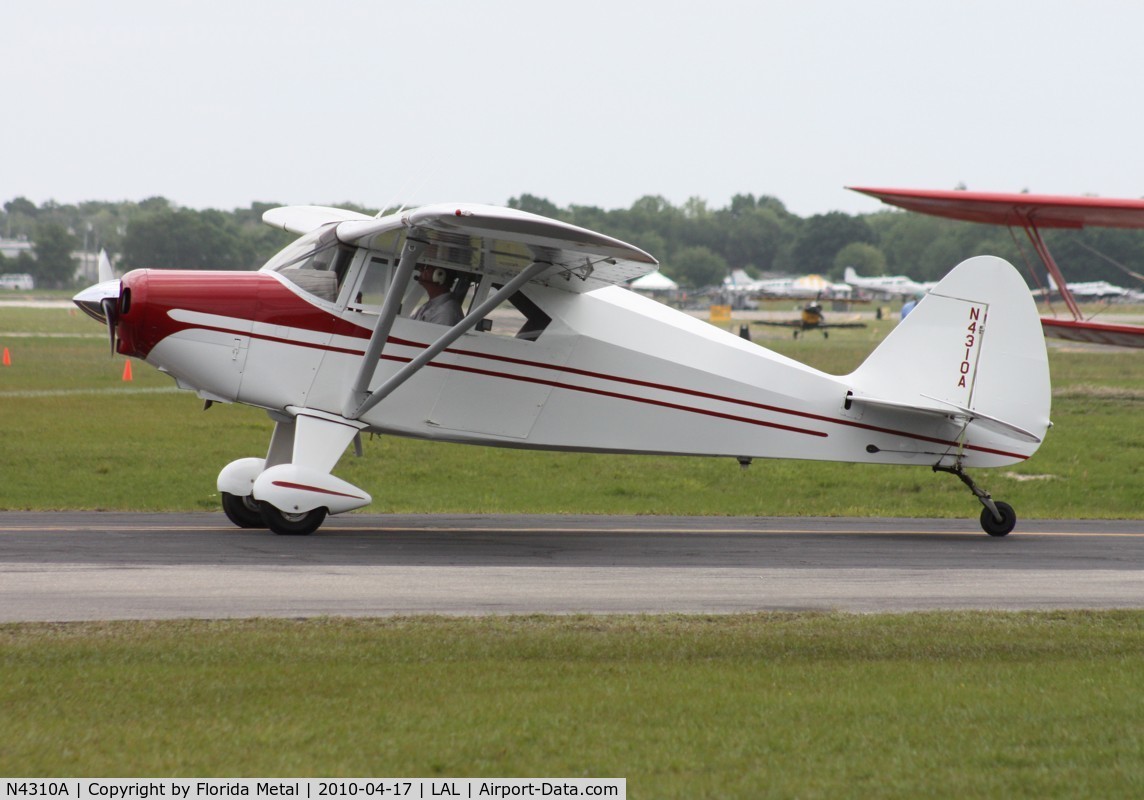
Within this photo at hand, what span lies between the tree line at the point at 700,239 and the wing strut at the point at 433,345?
3683 cm

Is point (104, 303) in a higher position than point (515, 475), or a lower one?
higher

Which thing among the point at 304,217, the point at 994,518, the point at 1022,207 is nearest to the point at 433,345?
the point at 304,217

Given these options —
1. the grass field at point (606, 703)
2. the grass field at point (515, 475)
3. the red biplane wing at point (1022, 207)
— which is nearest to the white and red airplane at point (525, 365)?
the grass field at point (515, 475)

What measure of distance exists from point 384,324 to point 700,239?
444ft

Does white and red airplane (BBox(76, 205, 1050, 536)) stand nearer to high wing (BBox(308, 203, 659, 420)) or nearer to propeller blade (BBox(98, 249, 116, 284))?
high wing (BBox(308, 203, 659, 420))

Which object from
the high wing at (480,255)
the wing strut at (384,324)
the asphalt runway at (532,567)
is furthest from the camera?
the wing strut at (384,324)

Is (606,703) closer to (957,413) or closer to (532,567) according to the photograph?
(532,567)

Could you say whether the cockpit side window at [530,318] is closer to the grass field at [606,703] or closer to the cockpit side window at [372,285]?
the cockpit side window at [372,285]

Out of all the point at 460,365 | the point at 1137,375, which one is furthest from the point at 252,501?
the point at 1137,375

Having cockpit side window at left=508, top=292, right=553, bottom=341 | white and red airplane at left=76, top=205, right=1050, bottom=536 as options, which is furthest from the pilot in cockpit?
cockpit side window at left=508, top=292, right=553, bottom=341

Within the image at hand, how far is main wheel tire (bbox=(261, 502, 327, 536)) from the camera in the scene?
12.2 m

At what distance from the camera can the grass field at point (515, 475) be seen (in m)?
17.2

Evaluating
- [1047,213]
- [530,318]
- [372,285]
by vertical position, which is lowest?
[530,318]

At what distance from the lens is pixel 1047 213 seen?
83.6ft
